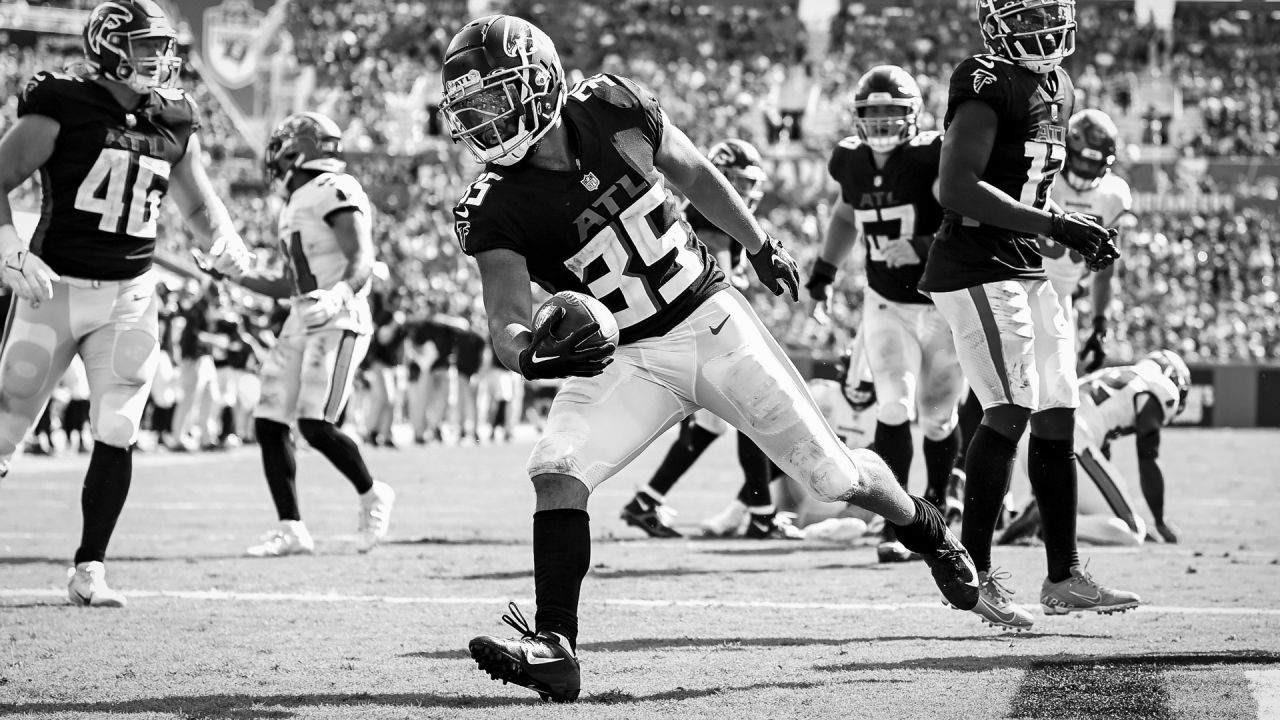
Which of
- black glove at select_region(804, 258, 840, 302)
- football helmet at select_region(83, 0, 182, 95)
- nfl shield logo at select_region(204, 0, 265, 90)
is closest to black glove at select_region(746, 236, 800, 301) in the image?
black glove at select_region(804, 258, 840, 302)

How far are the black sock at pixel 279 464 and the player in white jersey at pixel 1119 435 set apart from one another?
12.3ft

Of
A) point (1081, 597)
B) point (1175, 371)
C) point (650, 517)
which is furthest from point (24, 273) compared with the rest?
point (1175, 371)

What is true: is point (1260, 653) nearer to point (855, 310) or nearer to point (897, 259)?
point (897, 259)

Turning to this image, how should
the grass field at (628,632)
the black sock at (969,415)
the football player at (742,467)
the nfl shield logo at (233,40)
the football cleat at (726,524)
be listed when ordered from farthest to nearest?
the nfl shield logo at (233,40)
the football cleat at (726,524)
the football player at (742,467)
the black sock at (969,415)
the grass field at (628,632)

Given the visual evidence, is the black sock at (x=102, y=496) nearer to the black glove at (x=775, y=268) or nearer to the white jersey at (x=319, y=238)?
the white jersey at (x=319, y=238)

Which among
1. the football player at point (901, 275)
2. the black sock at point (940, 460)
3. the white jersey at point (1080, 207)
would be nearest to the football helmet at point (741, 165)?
the football player at point (901, 275)

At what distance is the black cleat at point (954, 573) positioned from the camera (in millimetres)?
4473

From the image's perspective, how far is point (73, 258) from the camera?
18.1 ft

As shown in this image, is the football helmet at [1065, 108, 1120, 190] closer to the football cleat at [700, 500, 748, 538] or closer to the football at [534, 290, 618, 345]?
the football cleat at [700, 500, 748, 538]

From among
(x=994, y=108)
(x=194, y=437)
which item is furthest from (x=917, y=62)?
(x=994, y=108)

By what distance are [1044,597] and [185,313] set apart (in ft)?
42.6

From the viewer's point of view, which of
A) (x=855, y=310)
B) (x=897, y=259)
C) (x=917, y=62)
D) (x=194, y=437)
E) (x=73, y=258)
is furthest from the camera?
(x=917, y=62)

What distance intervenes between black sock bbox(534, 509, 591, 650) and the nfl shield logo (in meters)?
31.6

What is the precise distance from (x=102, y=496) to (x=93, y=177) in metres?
1.21
